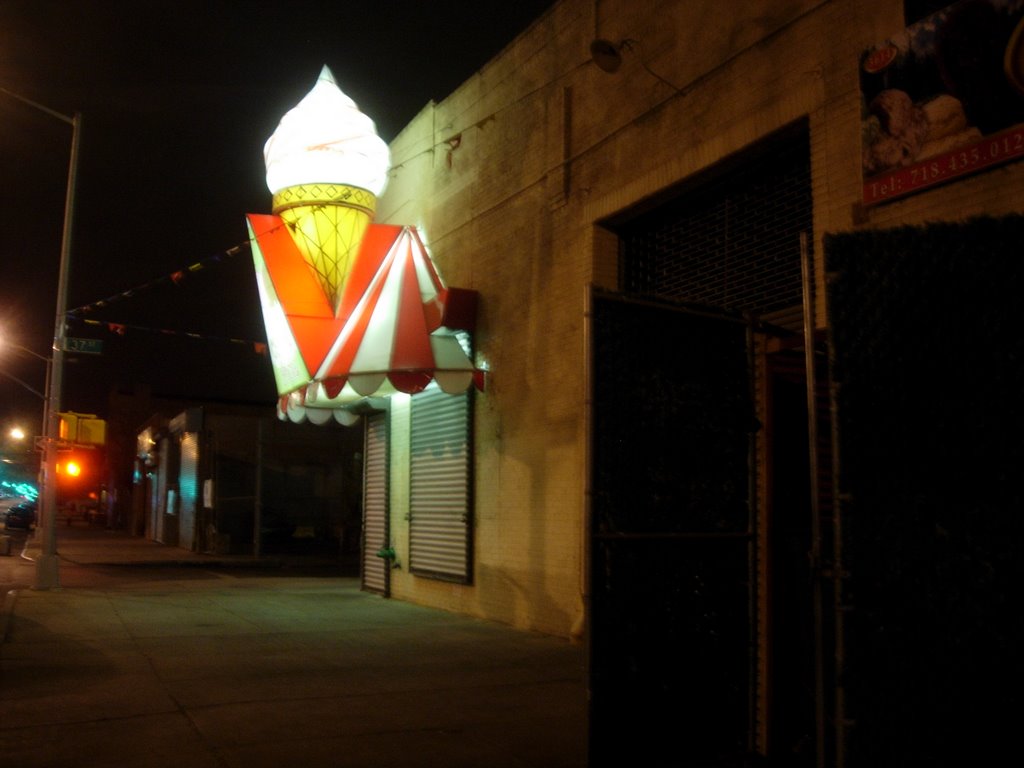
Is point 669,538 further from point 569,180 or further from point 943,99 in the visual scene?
point 569,180

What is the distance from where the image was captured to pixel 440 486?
1400 cm

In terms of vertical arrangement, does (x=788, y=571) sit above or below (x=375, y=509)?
below

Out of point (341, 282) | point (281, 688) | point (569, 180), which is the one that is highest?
point (569, 180)

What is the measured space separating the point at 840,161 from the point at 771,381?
92.4 inches

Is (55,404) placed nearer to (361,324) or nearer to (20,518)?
(361,324)

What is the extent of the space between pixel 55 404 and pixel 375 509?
23.0ft

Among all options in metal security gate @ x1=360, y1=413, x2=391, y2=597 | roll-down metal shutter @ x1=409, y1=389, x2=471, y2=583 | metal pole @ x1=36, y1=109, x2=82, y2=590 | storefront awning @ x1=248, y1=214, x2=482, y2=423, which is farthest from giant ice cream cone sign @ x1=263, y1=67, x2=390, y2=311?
metal pole @ x1=36, y1=109, x2=82, y2=590

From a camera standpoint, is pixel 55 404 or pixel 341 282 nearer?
pixel 341 282

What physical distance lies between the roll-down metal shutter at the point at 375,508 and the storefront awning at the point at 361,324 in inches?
31.6

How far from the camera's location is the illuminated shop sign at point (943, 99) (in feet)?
21.0

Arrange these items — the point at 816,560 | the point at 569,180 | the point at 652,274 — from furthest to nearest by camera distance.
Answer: the point at 569,180
the point at 652,274
the point at 816,560

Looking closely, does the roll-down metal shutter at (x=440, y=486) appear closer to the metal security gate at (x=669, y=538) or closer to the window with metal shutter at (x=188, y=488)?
the metal security gate at (x=669, y=538)

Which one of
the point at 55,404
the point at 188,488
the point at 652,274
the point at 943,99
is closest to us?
the point at 943,99

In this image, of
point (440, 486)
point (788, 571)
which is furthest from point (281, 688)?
point (440, 486)
